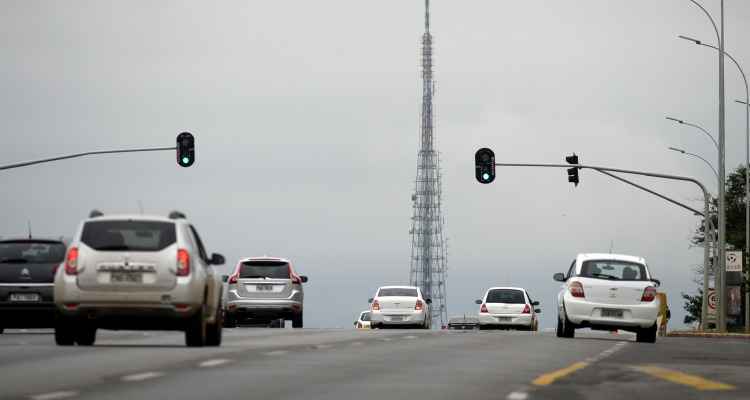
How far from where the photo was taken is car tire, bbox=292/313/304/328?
133 feet

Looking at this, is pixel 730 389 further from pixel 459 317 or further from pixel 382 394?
pixel 459 317

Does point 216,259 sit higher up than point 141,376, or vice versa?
point 216,259

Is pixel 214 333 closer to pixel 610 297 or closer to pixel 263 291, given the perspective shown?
pixel 610 297

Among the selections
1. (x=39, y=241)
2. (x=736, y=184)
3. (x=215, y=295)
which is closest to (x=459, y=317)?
(x=736, y=184)

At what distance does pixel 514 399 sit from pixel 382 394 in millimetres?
1102

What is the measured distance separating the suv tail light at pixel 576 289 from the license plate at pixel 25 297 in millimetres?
10952

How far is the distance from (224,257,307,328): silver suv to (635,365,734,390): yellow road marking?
2161cm

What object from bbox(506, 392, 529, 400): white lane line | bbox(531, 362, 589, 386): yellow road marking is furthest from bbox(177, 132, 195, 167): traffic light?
bbox(506, 392, 529, 400): white lane line

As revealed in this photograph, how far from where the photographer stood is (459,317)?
88.1 meters

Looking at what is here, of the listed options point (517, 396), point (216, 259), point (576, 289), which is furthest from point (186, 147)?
point (517, 396)

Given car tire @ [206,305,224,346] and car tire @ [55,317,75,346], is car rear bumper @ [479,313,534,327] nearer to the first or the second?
car tire @ [206,305,224,346]

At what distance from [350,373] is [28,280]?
14414mm

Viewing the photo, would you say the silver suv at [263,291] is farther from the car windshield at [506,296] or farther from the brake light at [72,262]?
the brake light at [72,262]

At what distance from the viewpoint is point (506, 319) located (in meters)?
49.5
